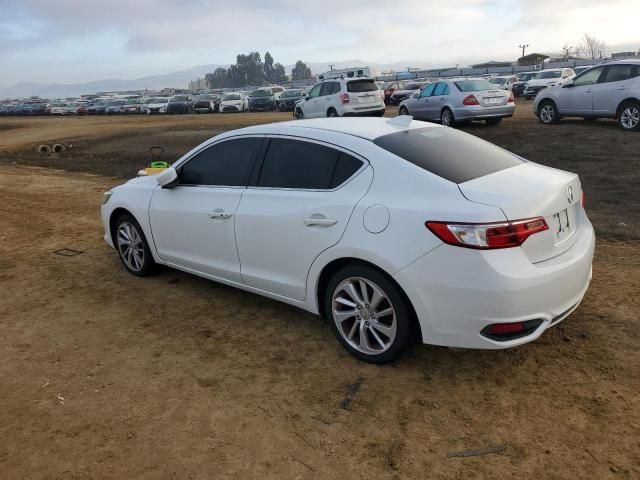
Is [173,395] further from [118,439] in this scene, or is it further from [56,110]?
[56,110]

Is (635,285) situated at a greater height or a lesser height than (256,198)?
lesser

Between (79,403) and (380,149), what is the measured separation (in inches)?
101

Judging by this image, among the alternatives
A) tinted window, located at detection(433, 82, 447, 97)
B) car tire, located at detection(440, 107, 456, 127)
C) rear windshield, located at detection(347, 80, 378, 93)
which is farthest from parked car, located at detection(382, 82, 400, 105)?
car tire, located at detection(440, 107, 456, 127)

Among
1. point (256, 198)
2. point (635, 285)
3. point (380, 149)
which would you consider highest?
point (380, 149)

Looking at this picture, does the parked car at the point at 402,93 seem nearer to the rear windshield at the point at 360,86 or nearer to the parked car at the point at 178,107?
the rear windshield at the point at 360,86

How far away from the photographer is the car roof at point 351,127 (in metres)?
4.00

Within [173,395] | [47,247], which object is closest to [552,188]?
[173,395]

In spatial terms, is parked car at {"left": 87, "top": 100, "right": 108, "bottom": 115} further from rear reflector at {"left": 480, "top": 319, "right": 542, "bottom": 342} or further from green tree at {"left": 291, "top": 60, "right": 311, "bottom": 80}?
green tree at {"left": 291, "top": 60, "right": 311, "bottom": 80}

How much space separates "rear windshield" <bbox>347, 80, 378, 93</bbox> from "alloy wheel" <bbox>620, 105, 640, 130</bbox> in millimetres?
9133

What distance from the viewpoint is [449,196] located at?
10.7ft

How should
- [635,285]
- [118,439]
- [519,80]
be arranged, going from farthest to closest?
1. [519,80]
2. [635,285]
3. [118,439]

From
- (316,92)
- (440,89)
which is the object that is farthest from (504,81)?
(440,89)

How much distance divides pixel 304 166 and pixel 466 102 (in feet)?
42.7

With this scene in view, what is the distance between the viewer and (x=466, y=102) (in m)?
15.8
